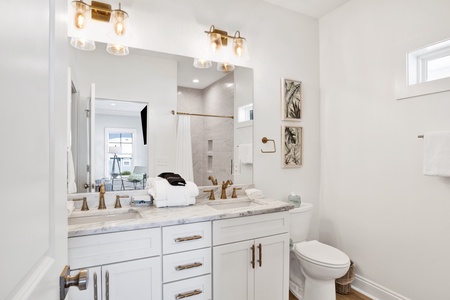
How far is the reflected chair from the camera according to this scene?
194 cm

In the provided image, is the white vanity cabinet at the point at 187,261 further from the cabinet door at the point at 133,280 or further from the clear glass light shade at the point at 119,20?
the clear glass light shade at the point at 119,20

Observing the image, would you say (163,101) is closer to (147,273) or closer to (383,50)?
(147,273)

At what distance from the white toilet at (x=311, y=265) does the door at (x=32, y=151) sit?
1.78m

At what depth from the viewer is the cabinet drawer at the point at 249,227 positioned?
1648 millimetres

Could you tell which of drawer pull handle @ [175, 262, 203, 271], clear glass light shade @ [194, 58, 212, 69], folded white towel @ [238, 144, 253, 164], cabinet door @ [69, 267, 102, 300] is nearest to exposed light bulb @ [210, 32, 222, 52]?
clear glass light shade @ [194, 58, 212, 69]

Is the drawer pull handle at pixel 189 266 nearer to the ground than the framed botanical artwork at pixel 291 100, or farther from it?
nearer to the ground

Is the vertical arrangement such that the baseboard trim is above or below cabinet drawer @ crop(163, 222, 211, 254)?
below

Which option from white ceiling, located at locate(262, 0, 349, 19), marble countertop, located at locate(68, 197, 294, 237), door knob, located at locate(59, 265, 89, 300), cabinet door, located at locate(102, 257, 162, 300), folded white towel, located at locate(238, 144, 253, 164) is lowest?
cabinet door, located at locate(102, 257, 162, 300)

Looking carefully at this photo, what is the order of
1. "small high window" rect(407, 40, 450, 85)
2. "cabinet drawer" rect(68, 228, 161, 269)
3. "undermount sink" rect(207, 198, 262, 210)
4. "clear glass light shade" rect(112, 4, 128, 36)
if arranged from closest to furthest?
1. "cabinet drawer" rect(68, 228, 161, 269)
2. "clear glass light shade" rect(112, 4, 128, 36)
3. "small high window" rect(407, 40, 450, 85)
4. "undermount sink" rect(207, 198, 262, 210)

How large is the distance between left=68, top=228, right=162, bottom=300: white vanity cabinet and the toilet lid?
116 cm

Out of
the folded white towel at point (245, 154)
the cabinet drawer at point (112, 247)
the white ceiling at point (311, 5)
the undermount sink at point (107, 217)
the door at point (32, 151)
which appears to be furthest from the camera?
the white ceiling at point (311, 5)

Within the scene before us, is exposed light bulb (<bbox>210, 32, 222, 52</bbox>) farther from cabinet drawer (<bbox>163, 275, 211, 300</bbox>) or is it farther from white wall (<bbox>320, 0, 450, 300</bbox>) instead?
cabinet drawer (<bbox>163, 275, 211, 300</bbox>)

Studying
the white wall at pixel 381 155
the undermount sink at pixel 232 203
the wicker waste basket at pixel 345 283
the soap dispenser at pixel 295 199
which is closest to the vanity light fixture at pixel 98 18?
the undermount sink at pixel 232 203

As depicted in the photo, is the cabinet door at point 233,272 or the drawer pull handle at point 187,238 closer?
the drawer pull handle at point 187,238
